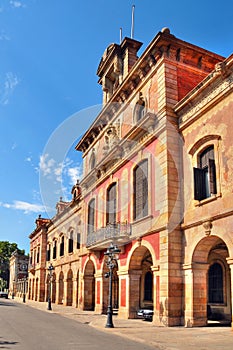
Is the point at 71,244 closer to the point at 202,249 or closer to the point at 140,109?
the point at 140,109

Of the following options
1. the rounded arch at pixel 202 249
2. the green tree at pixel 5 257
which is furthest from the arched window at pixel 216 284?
→ the green tree at pixel 5 257

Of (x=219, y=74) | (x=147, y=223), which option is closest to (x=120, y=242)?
(x=147, y=223)

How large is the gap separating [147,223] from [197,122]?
5.40 meters

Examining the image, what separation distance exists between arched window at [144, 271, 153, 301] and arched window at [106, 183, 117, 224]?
14.8 ft

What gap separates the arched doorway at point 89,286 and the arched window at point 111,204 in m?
5.12

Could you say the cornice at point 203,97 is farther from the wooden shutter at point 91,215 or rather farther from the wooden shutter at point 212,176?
the wooden shutter at point 91,215

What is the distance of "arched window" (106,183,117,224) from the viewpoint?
938 inches

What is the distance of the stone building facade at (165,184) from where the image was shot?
15.8m

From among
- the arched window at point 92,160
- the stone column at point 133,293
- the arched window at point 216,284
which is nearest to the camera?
the arched window at point 216,284

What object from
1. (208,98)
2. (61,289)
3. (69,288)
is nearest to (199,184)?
(208,98)

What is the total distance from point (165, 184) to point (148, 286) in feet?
32.8

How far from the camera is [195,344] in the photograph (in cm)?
1105

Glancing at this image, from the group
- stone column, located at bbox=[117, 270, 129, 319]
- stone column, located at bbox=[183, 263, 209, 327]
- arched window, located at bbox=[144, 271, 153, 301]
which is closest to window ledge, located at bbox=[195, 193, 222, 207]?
stone column, located at bbox=[183, 263, 209, 327]

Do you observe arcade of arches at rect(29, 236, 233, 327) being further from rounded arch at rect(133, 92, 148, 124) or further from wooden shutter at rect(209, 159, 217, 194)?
rounded arch at rect(133, 92, 148, 124)
